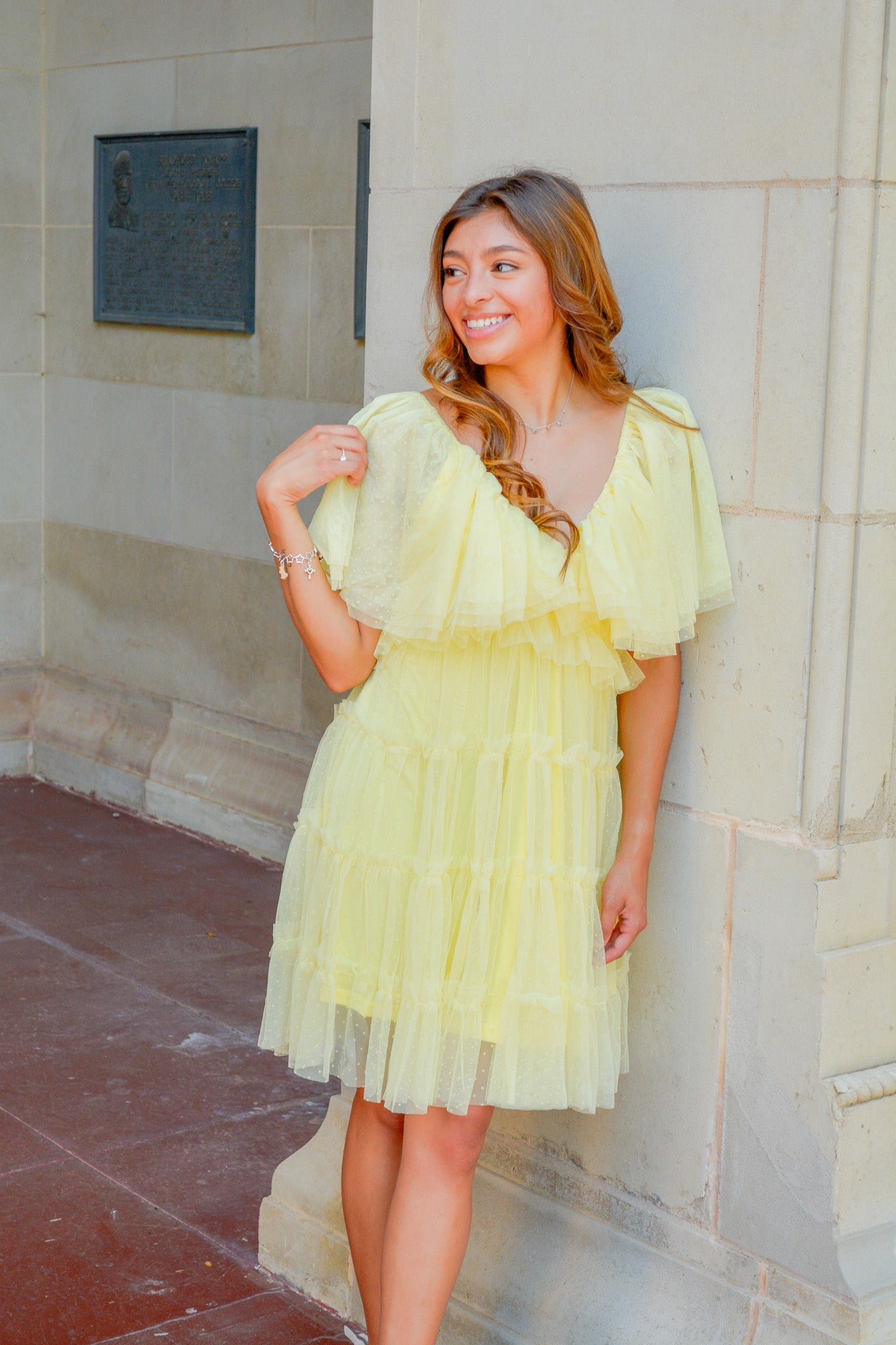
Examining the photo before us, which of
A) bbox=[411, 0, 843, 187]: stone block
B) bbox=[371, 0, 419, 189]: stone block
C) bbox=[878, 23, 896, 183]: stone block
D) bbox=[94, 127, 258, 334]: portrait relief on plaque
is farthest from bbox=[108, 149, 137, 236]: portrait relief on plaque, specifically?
bbox=[878, 23, 896, 183]: stone block

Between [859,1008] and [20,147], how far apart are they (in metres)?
6.27

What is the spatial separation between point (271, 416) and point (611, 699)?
13.4 feet

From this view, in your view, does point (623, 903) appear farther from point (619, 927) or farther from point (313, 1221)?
point (313, 1221)

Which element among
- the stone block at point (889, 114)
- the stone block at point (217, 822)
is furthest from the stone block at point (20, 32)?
the stone block at point (889, 114)

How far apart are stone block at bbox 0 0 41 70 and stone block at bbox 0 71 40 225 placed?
31 mm

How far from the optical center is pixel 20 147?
7.67m

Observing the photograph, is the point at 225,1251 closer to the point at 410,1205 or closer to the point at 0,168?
the point at 410,1205

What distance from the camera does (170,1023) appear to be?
500 cm

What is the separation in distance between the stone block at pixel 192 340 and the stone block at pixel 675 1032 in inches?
156

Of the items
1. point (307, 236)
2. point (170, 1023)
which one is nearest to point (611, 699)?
point (170, 1023)

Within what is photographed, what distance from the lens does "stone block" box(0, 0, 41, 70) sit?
24.7 ft

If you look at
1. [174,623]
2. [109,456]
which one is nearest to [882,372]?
[174,623]

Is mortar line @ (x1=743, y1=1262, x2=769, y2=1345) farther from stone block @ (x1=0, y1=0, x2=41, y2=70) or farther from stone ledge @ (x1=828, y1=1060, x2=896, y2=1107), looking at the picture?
stone block @ (x1=0, y1=0, x2=41, y2=70)

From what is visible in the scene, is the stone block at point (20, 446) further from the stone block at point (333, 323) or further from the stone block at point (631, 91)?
the stone block at point (631, 91)
